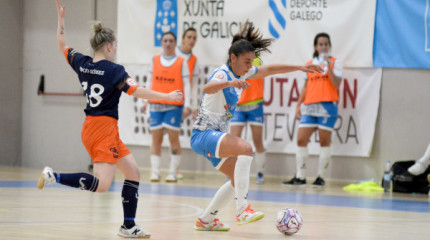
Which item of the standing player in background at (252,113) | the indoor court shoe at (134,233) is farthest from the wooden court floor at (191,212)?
the standing player in background at (252,113)

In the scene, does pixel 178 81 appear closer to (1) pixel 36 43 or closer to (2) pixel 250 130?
(2) pixel 250 130

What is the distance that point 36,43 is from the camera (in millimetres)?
13672

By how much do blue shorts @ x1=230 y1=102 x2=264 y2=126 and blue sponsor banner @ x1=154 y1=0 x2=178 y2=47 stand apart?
100 inches

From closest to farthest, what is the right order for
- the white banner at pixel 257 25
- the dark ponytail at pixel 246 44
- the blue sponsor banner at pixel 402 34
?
1. the dark ponytail at pixel 246 44
2. the blue sponsor banner at pixel 402 34
3. the white banner at pixel 257 25

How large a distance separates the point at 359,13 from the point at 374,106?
5.08 ft

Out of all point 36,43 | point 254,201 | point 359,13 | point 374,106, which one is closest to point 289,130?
point 374,106

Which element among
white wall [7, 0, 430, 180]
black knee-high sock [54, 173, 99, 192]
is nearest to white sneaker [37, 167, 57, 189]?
black knee-high sock [54, 173, 99, 192]

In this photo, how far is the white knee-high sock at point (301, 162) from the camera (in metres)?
11.1

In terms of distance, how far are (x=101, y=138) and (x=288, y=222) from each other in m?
1.70

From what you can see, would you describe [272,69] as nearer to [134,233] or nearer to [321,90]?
[134,233]

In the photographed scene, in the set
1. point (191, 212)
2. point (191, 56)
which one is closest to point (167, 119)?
point (191, 56)

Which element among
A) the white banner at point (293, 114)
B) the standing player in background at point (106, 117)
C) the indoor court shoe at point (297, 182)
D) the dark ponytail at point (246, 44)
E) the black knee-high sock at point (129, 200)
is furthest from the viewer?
the white banner at point (293, 114)

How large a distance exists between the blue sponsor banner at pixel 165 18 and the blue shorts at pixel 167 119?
7.27 feet

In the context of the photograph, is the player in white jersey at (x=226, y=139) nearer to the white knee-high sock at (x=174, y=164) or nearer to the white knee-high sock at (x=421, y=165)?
the white knee-high sock at (x=421, y=165)
